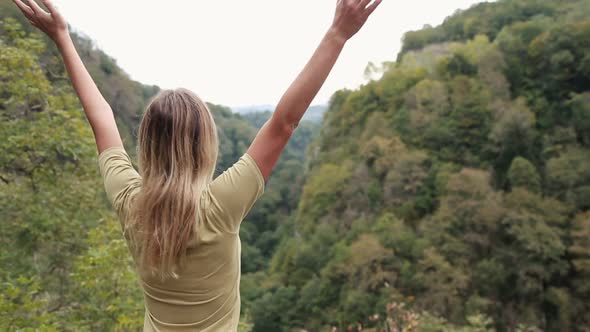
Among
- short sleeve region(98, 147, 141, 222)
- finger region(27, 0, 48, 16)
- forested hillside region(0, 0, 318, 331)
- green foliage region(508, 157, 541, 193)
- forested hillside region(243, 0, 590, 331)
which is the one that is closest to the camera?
short sleeve region(98, 147, 141, 222)

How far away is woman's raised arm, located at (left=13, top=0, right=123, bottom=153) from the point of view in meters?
1.14

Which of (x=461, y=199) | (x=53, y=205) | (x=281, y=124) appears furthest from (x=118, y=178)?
(x=461, y=199)

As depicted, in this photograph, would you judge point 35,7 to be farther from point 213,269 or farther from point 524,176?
point 524,176

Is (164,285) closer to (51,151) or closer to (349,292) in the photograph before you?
(51,151)

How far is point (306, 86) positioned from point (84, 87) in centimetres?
64

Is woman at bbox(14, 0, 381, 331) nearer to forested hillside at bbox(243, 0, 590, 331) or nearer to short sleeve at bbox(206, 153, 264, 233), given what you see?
short sleeve at bbox(206, 153, 264, 233)

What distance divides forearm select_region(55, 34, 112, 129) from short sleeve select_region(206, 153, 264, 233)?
0.45m

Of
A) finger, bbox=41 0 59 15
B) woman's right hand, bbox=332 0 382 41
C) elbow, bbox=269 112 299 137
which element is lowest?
elbow, bbox=269 112 299 137

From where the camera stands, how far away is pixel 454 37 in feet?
158

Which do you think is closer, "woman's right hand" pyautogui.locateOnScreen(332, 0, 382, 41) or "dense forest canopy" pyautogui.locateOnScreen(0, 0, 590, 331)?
"woman's right hand" pyautogui.locateOnScreen(332, 0, 382, 41)

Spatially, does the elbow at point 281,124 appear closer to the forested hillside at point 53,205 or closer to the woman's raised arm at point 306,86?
the woman's raised arm at point 306,86

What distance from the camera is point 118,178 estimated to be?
3.46 feet

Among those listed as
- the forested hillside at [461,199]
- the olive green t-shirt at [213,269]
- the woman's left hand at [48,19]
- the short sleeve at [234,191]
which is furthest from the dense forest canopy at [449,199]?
the short sleeve at [234,191]

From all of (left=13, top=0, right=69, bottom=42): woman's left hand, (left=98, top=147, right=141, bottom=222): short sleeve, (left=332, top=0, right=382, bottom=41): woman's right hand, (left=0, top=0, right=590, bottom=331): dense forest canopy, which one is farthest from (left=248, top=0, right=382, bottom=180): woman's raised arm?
(left=0, top=0, right=590, bottom=331): dense forest canopy
